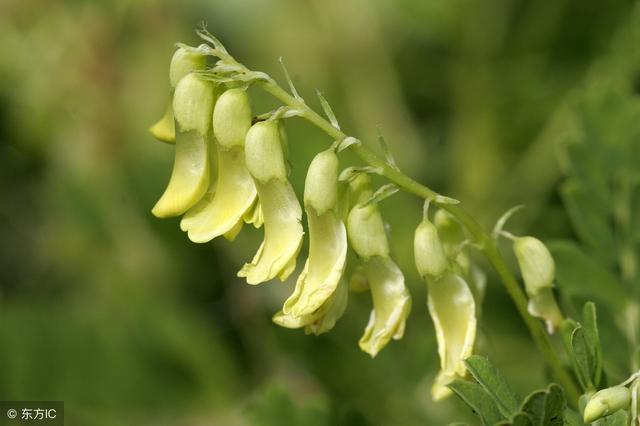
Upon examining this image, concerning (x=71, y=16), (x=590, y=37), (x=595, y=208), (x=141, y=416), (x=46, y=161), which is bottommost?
(x=141, y=416)

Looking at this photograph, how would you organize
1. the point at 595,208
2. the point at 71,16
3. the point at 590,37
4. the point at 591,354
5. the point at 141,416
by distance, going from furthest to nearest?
the point at 71,16, the point at 590,37, the point at 141,416, the point at 595,208, the point at 591,354

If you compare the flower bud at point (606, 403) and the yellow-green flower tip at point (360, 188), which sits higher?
the yellow-green flower tip at point (360, 188)

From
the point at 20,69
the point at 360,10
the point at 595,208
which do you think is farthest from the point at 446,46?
the point at 595,208

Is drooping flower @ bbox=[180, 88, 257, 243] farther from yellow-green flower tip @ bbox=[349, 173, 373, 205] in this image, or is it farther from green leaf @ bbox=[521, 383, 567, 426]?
green leaf @ bbox=[521, 383, 567, 426]

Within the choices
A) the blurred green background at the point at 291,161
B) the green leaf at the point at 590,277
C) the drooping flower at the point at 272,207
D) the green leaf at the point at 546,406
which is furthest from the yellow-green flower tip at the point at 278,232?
the blurred green background at the point at 291,161

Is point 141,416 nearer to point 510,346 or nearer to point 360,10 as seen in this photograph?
point 510,346

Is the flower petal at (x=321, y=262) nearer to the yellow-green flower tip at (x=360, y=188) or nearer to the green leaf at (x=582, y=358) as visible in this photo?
the yellow-green flower tip at (x=360, y=188)

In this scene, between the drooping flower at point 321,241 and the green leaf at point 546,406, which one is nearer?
the green leaf at point 546,406

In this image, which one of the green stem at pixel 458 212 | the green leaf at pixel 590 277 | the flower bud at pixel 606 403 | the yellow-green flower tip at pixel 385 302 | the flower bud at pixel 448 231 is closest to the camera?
the flower bud at pixel 606 403
